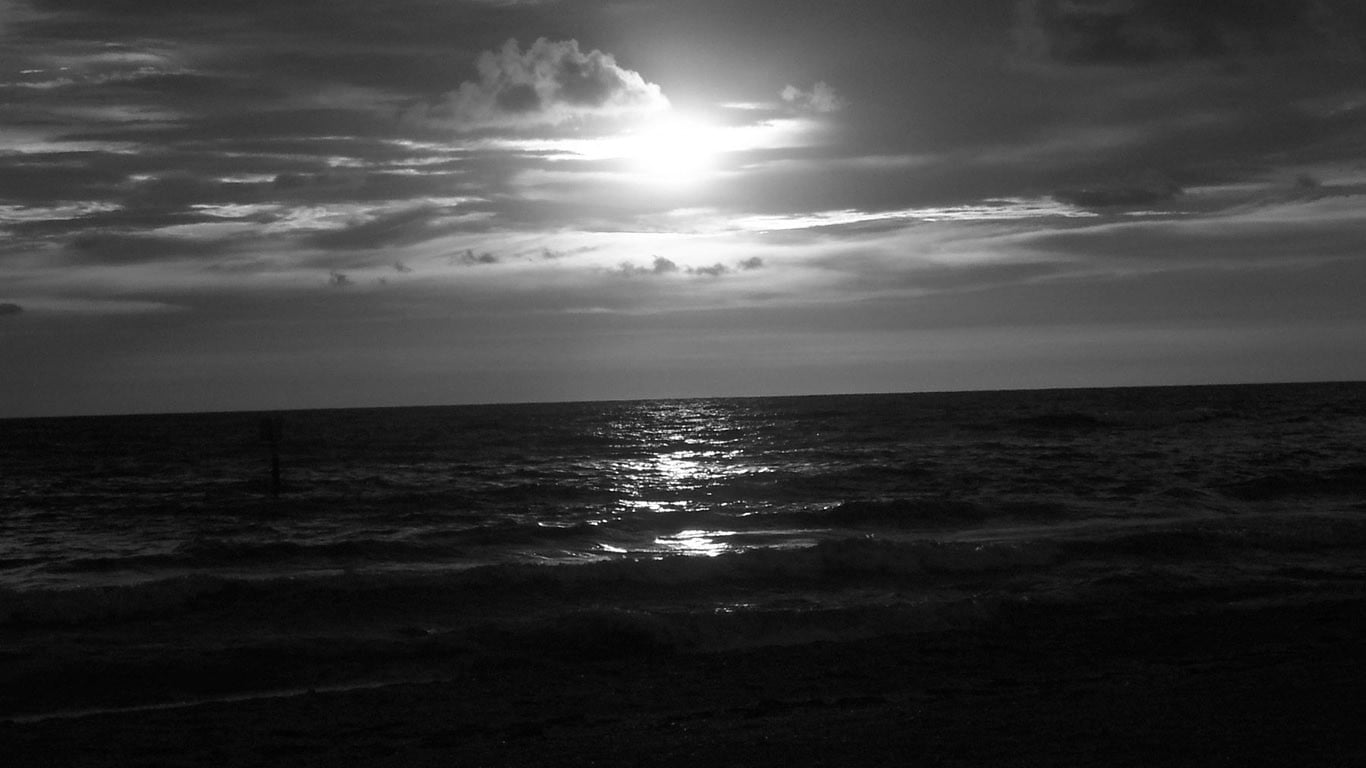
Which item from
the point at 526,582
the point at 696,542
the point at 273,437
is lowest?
the point at 696,542

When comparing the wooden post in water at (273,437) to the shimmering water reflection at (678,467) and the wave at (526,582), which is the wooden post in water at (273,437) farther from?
the wave at (526,582)

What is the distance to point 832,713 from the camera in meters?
8.98

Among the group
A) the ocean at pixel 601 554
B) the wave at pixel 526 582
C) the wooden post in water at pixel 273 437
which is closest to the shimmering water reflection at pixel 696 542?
the ocean at pixel 601 554

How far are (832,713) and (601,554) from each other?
11.1m

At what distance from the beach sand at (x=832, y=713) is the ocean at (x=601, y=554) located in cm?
106

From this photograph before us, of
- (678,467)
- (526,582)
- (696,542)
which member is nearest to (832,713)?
(526,582)

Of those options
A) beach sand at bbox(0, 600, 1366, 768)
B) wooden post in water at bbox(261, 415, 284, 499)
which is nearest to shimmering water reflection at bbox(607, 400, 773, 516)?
wooden post in water at bbox(261, 415, 284, 499)

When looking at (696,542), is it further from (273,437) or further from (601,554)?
(273,437)

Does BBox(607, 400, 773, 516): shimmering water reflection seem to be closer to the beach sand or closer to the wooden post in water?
the wooden post in water

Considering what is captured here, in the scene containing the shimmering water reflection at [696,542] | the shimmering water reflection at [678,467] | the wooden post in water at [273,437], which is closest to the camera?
the shimmering water reflection at [696,542]

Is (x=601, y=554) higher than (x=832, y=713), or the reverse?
(x=832, y=713)

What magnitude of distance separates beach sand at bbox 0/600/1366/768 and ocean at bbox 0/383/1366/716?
3.49ft

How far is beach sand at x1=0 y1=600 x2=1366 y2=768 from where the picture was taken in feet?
25.7

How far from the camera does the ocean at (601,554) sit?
12.2 m
